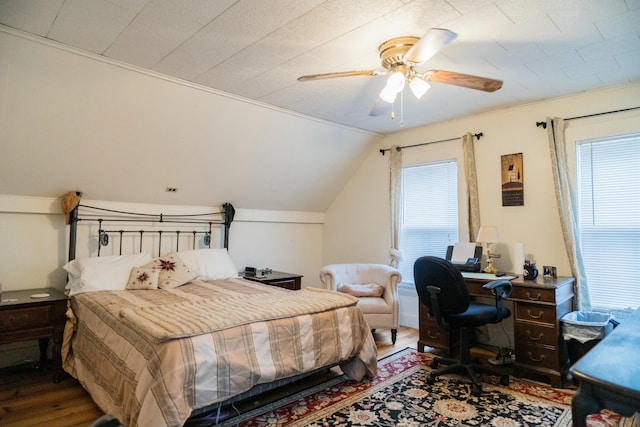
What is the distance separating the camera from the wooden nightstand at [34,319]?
262 centimetres

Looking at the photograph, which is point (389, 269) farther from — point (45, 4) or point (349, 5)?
point (45, 4)

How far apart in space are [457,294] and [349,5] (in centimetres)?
208

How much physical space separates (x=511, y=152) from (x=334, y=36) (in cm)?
242

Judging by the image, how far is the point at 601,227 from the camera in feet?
10.5

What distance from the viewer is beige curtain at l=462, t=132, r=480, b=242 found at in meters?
3.89

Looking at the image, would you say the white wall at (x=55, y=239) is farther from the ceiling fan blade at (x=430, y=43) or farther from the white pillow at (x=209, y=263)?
the ceiling fan blade at (x=430, y=43)

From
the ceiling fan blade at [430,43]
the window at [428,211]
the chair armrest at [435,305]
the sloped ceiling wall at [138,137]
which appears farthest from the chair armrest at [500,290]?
the sloped ceiling wall at [138,137]

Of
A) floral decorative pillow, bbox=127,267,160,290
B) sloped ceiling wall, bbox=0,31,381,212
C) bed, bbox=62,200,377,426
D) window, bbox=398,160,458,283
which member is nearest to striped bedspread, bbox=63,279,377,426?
bed, bbox=62,200,377,426

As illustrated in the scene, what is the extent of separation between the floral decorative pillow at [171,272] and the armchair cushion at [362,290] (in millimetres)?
1581

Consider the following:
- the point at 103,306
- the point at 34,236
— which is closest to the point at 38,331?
the point at 103,306

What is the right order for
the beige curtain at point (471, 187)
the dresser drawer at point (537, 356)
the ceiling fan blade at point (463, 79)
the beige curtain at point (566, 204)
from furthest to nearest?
the beige curtain at point (471, 187) < the beige curtain at point (566, 204) < the dresser drawer at point (537, 356) < the ceiling fan blade at point (463, 79)

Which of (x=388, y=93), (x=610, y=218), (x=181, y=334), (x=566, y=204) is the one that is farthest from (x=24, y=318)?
(x=610, y=218)

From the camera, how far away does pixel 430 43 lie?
1844 mm

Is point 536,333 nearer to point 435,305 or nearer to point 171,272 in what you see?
point 435,305
